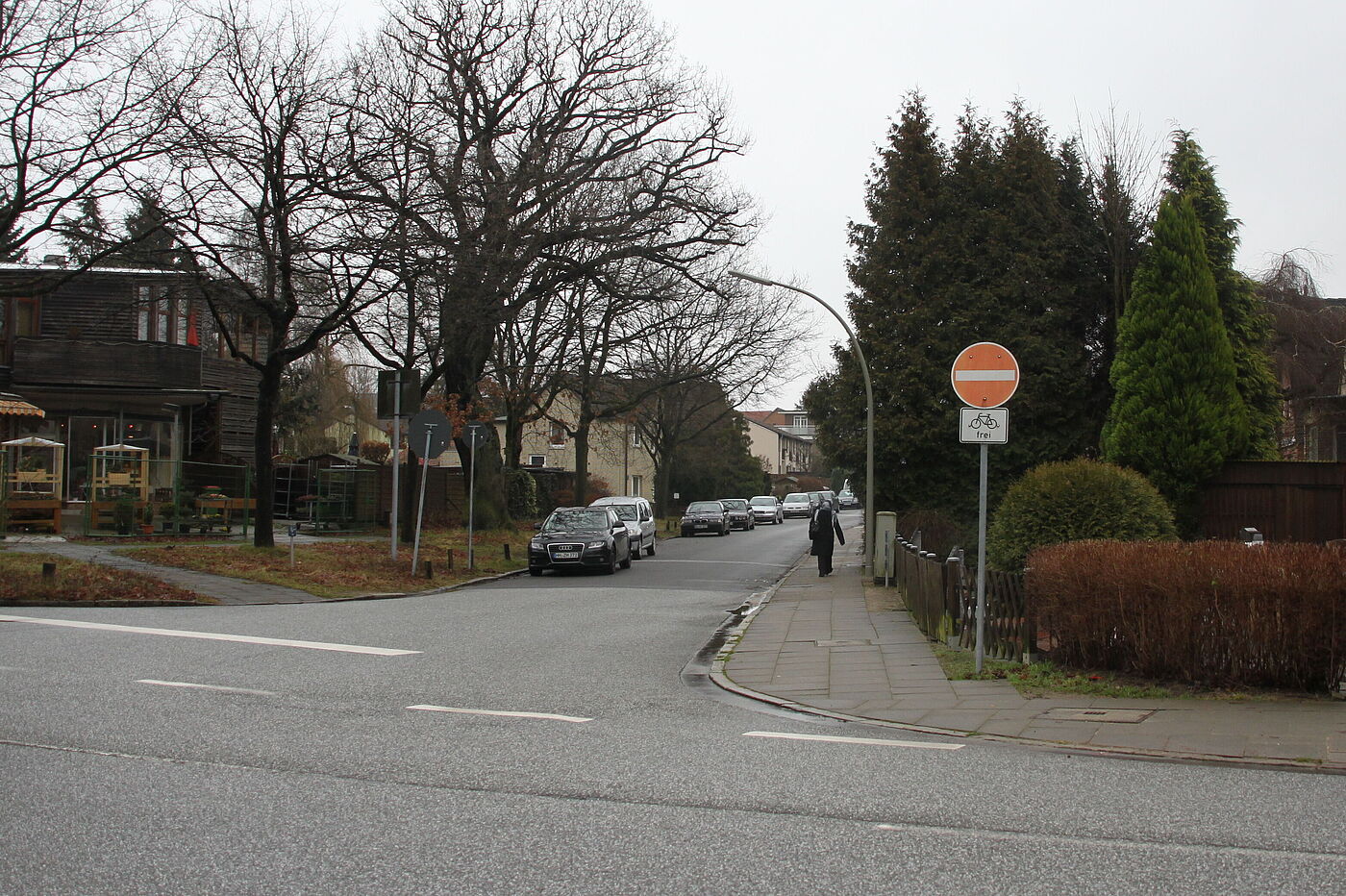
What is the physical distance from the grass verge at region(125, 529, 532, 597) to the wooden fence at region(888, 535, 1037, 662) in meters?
8.92

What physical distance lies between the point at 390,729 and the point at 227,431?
33.0 m

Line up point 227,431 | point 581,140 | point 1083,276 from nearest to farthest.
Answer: point 1083,276, point 581,140, point 227,431

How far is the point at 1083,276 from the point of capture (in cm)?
2605

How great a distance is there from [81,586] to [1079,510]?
1284cm

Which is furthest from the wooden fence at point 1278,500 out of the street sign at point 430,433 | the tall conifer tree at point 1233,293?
the street sign at point 430,433

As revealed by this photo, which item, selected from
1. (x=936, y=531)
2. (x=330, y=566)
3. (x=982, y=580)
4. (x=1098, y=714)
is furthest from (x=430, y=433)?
(x=1098, y=714)

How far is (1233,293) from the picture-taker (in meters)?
23.5

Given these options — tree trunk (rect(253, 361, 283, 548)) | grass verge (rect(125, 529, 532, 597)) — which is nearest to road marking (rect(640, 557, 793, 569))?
grass verge (rect(125, 529, 532, 597))

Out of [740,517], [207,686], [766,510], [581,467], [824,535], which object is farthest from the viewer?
[766,510]

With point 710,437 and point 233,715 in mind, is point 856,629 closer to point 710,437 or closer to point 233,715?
point 233,715

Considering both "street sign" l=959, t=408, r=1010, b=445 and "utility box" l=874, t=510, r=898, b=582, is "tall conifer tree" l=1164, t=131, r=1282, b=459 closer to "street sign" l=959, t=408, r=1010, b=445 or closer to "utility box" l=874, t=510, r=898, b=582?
"utility box" l=874, t=510, r=898, b=582

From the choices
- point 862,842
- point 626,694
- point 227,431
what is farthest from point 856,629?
point 227,431

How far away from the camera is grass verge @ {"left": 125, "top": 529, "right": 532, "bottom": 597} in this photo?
18750 mm

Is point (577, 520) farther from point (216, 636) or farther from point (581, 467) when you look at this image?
point (581, 467)
